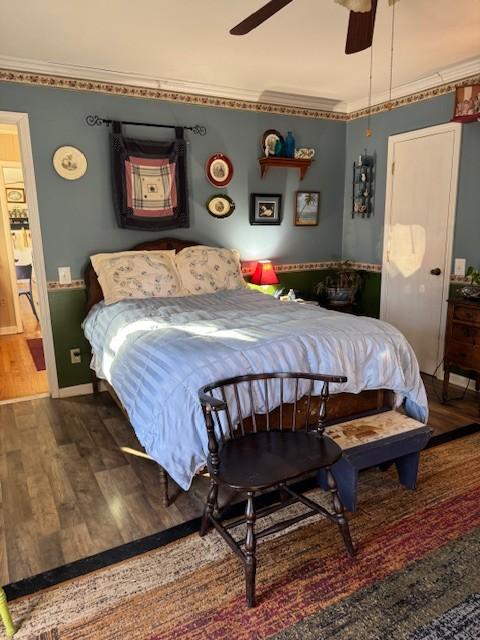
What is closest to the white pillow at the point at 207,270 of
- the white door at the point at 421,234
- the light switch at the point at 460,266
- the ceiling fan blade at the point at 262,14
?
the white door at the point at 421,234

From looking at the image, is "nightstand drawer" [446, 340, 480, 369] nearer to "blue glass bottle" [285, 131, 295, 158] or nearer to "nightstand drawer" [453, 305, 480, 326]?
"nightstand drawer" [453, 305, 480, 326]

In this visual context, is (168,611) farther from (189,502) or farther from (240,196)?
(240,196)

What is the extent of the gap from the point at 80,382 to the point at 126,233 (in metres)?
1.33

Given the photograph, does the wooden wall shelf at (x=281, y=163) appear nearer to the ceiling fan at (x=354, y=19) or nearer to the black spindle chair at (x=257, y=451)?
the ceiling fan at (x=354, y=19)

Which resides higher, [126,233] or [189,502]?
[126,233]

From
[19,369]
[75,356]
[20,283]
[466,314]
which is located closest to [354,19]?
[466,314]

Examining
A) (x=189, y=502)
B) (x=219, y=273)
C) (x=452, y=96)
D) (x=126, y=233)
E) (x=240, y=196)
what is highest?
(x=452, y=96)

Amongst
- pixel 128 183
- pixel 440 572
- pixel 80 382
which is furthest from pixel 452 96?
pixel 80 382

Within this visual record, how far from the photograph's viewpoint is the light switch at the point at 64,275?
11.9 feet

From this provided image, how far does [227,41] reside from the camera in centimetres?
296

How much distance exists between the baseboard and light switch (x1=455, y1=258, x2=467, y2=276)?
3.14 m

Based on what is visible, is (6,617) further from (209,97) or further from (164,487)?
(209,97)

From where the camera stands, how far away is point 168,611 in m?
1.66

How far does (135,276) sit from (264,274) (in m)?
1.30
